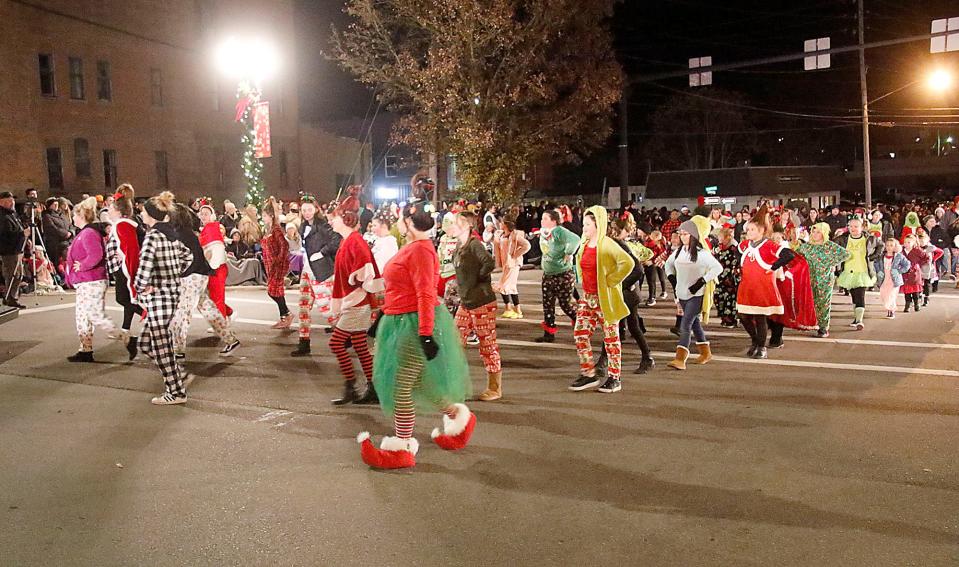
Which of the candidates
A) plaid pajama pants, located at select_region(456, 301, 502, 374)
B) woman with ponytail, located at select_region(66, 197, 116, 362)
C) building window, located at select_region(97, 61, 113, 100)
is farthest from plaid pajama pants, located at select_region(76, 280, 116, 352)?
building window, located at select_region(97, 61, 113, 100)

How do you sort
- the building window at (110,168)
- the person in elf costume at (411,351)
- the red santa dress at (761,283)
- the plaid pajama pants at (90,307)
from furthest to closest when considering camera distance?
1. the building window at (110,168)
2. the red santa dress at (761,283)
3. the plaid pajama pants at (90,307)
4. the person in elf costume at (411,351)

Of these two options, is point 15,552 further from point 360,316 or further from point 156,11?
point 156,11

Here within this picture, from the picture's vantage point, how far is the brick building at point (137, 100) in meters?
28.2

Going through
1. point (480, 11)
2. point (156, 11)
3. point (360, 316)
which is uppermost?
point (156, 11)

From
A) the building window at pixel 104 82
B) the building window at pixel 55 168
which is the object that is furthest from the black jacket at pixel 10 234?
the building window at pixel 104 82

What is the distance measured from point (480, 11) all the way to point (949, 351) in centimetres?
1507

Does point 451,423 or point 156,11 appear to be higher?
point 156,11

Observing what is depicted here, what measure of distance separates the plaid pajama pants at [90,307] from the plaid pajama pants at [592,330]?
5.56 meters

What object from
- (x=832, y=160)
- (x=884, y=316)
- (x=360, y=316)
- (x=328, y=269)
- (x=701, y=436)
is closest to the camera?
(x=701, y=436)

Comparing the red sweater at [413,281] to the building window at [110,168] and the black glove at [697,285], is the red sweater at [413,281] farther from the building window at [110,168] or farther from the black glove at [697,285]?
the building window at [110,168]

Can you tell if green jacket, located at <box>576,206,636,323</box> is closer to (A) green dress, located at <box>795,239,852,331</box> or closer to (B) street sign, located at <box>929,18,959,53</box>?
(A) green dress, located at <box>795,239,852,331</box>

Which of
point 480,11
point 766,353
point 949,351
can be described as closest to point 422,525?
point 766,353

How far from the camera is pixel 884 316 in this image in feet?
44.9

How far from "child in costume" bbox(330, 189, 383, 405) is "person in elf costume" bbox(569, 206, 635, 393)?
6.82ft
